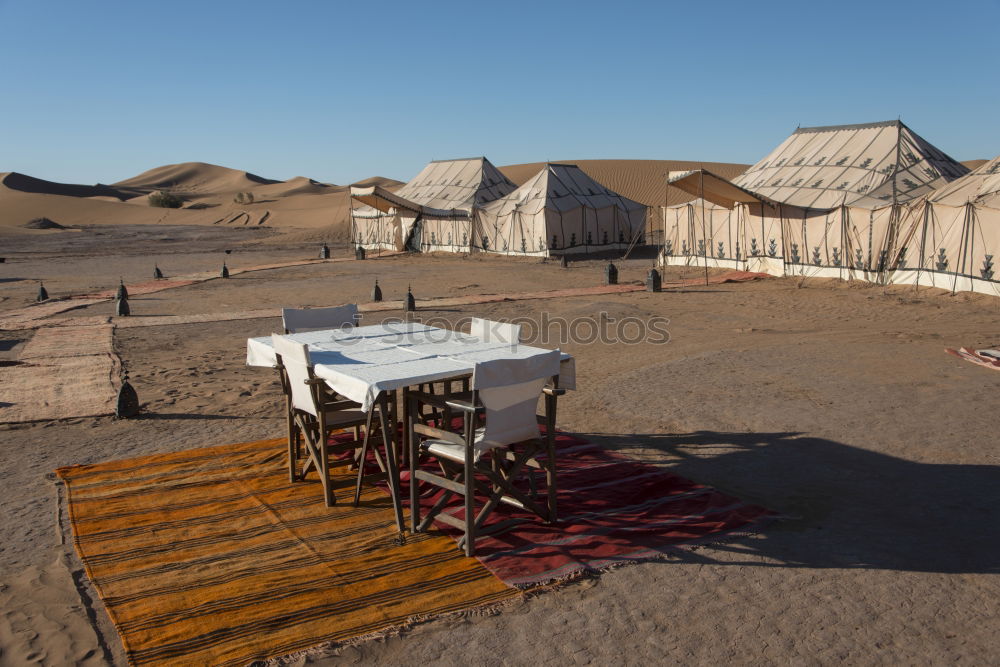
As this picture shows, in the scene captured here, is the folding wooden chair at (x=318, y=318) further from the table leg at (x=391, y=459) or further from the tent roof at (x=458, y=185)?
the tent roof at (x=458, y=185)

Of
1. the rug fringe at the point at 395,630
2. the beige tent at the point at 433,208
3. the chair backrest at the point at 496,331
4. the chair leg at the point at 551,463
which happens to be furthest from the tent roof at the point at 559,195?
the rug fringe at the point at 395,630

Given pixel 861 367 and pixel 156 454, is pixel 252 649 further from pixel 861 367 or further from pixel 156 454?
pixel 861 367

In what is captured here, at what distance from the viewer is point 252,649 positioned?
3658mm

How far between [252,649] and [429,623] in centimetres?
80

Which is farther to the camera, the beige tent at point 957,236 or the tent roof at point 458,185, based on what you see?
the tent roof at point 458,185

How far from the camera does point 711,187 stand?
67.8 feet

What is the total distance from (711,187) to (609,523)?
55.6 feet

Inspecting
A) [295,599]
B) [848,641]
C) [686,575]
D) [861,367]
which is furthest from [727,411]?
[295,599]

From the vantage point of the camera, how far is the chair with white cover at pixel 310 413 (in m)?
5.38

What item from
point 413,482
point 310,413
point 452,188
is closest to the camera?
point 413,482

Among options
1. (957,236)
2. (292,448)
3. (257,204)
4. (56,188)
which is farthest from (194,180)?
(292,448)

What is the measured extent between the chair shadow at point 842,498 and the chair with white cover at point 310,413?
2198 millimetres

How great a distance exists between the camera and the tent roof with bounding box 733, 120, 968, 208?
20312 mm

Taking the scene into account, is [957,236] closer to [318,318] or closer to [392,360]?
[318,318]
